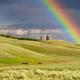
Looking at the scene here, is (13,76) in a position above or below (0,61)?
above

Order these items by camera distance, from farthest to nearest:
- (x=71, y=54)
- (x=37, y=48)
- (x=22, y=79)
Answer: (x=37, y=48)
(x=71, y=54)
(x=22, y=79)

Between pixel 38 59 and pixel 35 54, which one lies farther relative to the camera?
pixel 35 54

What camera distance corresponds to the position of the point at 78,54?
106 metres

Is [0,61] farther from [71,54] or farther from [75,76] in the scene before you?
[71,54]

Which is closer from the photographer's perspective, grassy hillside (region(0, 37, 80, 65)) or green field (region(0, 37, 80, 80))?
green field (region(0, 37, 80, 80))

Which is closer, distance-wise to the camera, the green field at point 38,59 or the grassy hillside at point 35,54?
the green field at point 38,59

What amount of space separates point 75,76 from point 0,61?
3864 cm

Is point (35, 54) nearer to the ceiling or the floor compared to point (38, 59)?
nearer to the ceiling

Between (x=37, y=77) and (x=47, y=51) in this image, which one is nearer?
(x=37, y=77)

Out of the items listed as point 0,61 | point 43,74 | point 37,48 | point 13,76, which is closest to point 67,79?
point 43,74

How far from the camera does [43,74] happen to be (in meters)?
21.3

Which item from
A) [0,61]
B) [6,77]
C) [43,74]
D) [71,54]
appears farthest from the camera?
[71,54]

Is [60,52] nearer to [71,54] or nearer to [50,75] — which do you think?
[71,54]

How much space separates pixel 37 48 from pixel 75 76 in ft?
315
